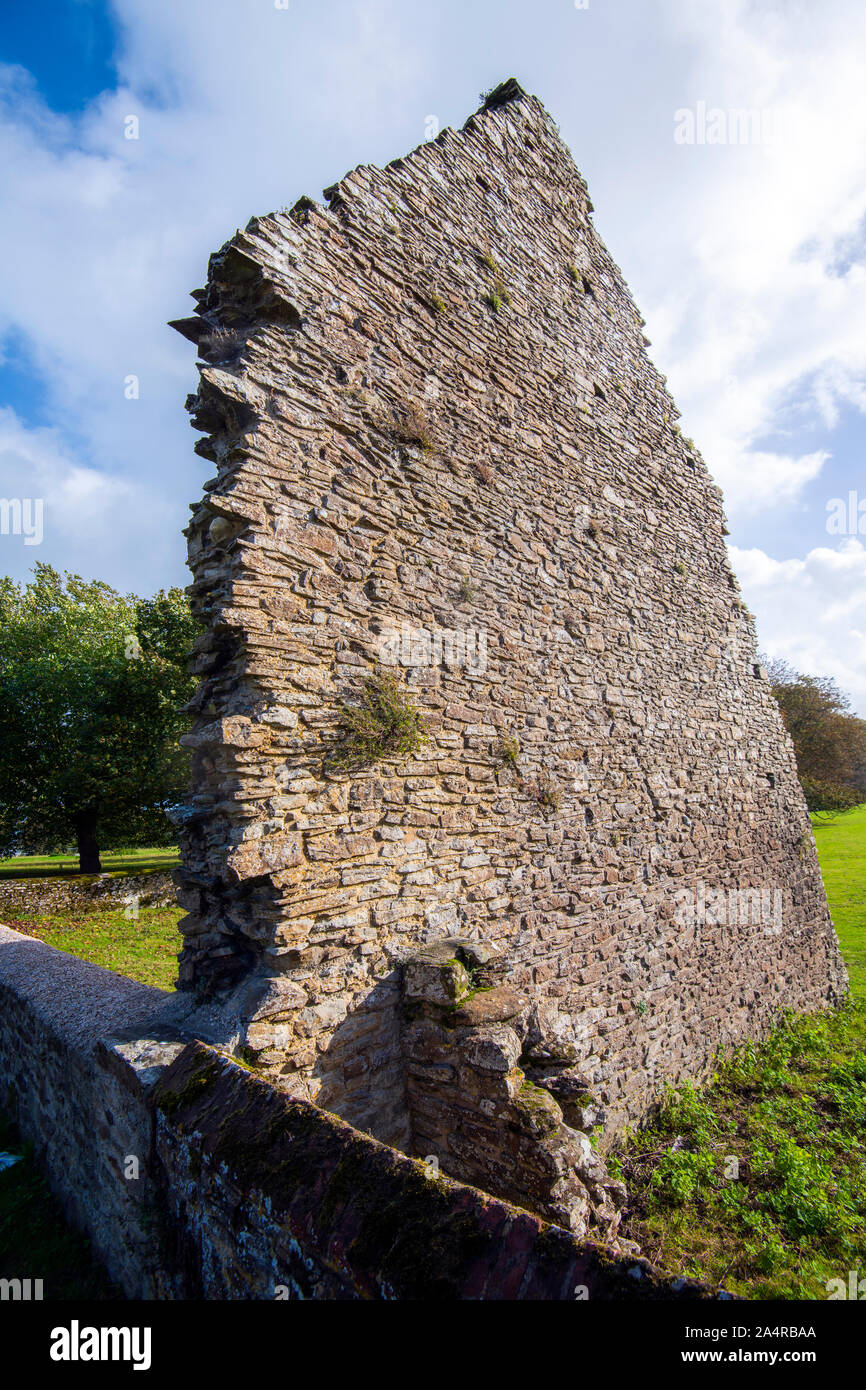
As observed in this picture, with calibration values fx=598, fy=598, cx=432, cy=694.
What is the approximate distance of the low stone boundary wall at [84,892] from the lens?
11.9 m

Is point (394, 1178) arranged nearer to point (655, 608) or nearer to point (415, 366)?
point (415, 366)

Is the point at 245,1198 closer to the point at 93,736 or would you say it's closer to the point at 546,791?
the point at 546,791

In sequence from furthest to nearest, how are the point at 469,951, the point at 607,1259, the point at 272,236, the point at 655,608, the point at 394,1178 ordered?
the point at 655,608, the point at 272,236, the point at 469,951, the point at 394,1178, the point at 607,1259

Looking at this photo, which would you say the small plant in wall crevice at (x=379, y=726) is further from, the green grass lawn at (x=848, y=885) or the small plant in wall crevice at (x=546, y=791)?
the green grass lawn at (x=848, y=885)

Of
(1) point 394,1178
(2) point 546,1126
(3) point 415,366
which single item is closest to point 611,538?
(3) point 415,366

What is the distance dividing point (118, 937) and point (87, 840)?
8271 mm

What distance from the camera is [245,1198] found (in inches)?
81.7

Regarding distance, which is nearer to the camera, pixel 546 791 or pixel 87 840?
pixel 546 791

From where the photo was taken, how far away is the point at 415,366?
524 centimetres

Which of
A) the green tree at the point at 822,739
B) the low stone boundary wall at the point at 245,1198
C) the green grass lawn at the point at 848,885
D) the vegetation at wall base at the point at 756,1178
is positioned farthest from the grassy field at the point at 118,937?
the green tree at the point at 822,739

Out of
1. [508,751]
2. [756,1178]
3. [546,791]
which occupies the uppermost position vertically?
[508,751]

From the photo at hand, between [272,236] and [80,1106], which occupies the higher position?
[272,236]

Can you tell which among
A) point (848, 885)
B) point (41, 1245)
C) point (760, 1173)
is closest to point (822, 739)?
point (848, 885)

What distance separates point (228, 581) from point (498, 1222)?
3.29 m
